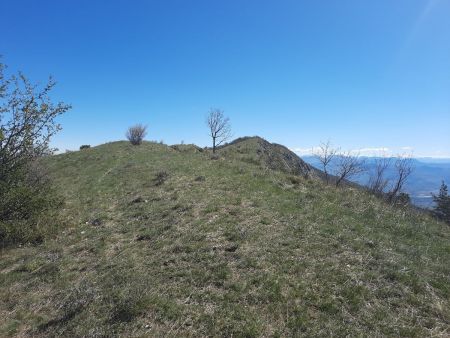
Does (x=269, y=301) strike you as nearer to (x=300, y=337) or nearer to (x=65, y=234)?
(x=300, y=337)

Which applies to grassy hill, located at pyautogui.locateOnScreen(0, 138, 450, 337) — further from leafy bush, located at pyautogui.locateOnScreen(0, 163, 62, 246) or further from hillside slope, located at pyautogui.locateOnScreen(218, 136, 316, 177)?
hillside slope, located at pyautogui.locateOnScreen(218, 136, 316, 177)

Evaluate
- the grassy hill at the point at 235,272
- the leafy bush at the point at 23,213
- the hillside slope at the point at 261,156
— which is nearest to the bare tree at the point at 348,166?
the hillside slope at the point at 261,156

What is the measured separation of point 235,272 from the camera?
7867 millimetres

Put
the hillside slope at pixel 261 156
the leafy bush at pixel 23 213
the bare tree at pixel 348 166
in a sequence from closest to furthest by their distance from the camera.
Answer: the leafy bush at pixel 23 213 → the hillside slope at pixel 261 156 → the bare tree at pixel 348 166

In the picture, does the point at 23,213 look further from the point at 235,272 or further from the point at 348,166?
the point at 348,166

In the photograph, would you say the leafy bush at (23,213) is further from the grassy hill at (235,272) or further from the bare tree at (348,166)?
the bare tree at (348,166)

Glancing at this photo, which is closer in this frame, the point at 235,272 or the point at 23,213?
the point at 235,272

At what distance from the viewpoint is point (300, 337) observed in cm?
566

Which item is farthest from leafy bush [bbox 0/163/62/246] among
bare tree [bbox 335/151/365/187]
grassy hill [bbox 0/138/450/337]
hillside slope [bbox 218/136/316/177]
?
bare tree [bbox 335/151/365/187]

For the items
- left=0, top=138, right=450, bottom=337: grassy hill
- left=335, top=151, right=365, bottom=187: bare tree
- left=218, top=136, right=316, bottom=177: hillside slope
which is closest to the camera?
left=0, top=138, right=450, bottom=337: grassy hill

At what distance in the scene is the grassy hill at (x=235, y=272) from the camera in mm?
6180

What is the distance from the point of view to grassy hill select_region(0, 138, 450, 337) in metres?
6.18

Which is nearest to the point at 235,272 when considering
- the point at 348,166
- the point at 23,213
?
the point at 23,213

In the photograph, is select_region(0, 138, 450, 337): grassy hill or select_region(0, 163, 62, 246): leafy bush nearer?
select_region(0, 138, 450, 337): grassy hill
